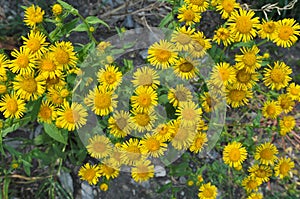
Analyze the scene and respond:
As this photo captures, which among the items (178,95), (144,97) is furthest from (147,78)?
(178,95)

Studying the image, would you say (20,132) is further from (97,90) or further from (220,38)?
(220,38)

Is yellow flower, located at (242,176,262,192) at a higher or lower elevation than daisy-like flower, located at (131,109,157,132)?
lower

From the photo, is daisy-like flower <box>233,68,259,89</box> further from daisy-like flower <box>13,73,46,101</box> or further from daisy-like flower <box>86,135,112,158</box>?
daisy-like flower <box>13,73,46,101</box>

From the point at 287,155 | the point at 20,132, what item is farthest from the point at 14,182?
the point at 287,155

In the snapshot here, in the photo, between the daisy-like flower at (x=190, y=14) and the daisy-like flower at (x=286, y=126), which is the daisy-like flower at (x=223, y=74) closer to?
the daisy-like flower at (x=190, y=14)

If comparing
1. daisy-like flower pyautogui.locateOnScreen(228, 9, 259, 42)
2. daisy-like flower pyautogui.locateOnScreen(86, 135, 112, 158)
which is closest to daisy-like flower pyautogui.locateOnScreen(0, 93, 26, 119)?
A: daisy-like flower pyautogui.locateOnScreen(86, 135, 112, 158)

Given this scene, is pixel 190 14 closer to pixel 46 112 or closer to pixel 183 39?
pixel 183 39

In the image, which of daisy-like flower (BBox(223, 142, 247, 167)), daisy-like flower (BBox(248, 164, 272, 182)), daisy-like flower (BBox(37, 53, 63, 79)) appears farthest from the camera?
daisy-like flower (BBox(248, 164, 272, 182))

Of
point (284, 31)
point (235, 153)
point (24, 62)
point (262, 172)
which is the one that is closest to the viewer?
point (24, 62)
